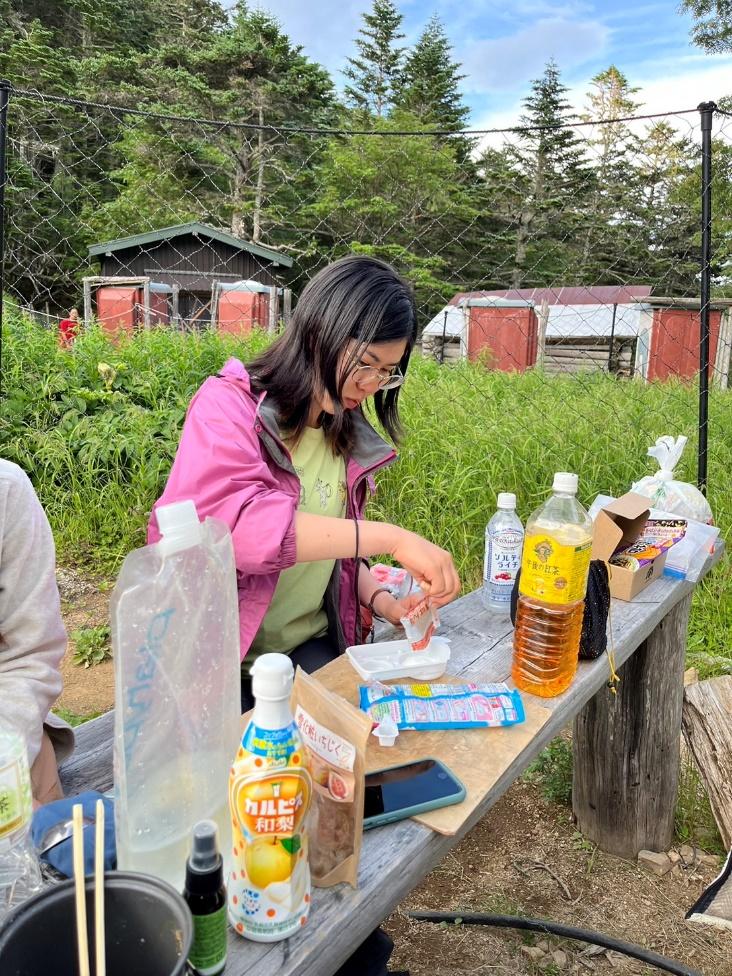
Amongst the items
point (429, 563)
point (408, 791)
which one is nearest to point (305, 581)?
point (429, 563)

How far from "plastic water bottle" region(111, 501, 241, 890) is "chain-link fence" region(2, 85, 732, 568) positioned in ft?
9.59

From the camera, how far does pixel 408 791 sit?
923mm

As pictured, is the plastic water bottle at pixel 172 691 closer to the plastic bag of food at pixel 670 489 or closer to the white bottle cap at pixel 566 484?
the white bottle cap at pixel 566 484

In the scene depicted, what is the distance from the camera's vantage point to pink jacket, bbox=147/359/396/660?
48.3 inches

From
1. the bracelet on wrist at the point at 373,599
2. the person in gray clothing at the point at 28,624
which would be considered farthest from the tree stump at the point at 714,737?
the person in gray clothing at the point at 28,624

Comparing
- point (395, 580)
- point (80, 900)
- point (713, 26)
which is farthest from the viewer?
point (713, 26)

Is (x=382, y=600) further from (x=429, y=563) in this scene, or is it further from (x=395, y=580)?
(x=429, y=563)

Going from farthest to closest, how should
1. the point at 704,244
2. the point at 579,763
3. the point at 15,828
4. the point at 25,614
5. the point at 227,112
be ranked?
the point at 227,112 → the point at 704,244 → the point at 579,763 → the point at 25,614 → the point at 15,828

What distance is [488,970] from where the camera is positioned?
1.77 metres

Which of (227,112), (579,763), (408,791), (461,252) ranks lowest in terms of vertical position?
(579,763)

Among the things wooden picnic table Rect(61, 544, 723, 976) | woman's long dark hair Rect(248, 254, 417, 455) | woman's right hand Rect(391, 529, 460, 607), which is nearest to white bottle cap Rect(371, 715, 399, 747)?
wooden picnic table Rect(61, 544, 723, 976)

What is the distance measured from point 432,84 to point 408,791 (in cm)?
3484

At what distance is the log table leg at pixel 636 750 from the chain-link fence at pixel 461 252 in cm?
146

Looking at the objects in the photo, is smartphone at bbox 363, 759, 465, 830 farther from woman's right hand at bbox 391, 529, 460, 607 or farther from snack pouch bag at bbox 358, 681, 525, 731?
woman's right hand at bbox 391, 529, 460, 607
